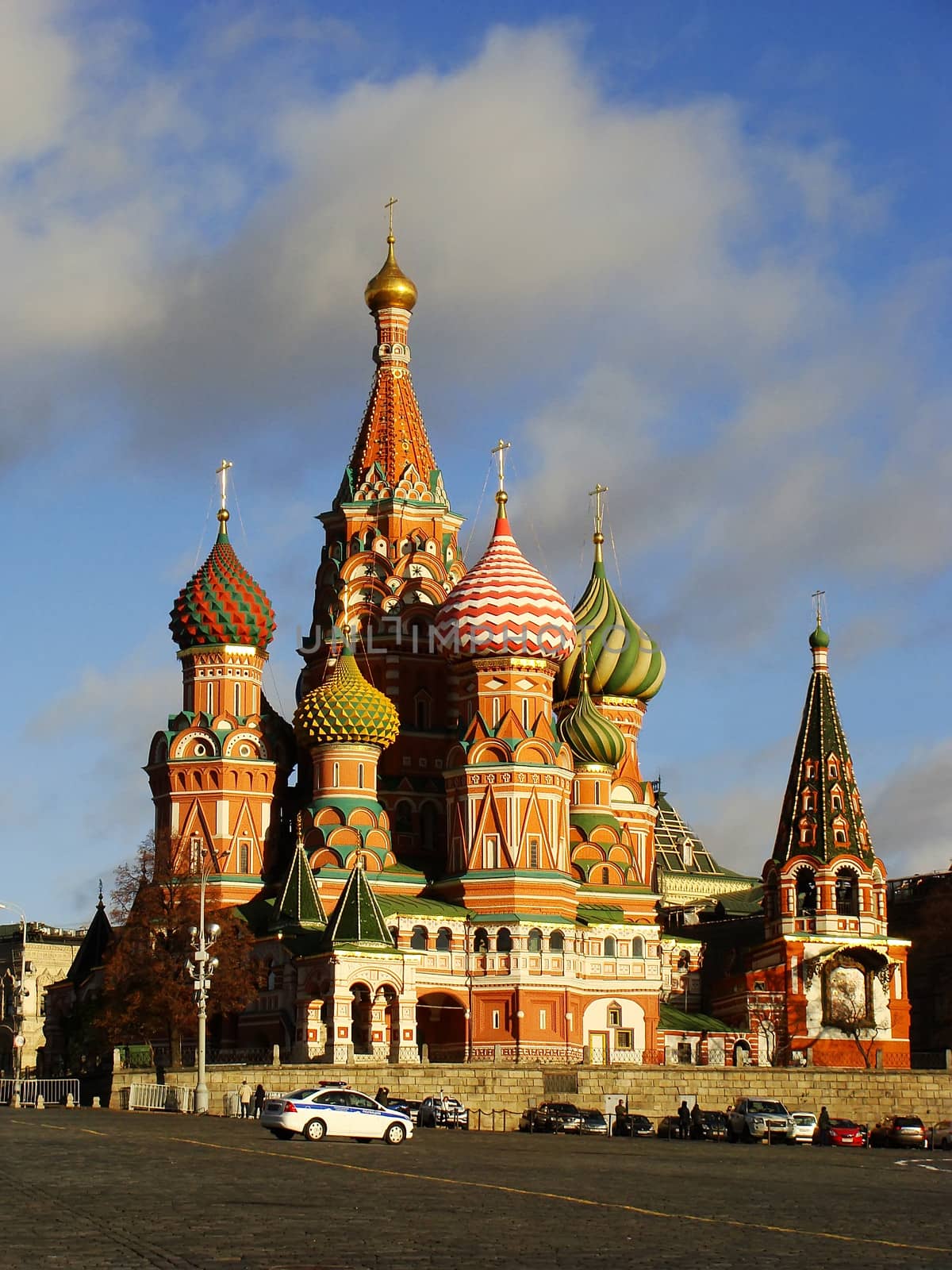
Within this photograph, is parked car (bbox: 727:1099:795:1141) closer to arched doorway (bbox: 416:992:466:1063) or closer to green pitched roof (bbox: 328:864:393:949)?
green pitched roof (bbox: 328:864:393:949)

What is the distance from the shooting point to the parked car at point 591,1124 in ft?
165

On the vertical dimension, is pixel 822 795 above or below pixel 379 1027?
above

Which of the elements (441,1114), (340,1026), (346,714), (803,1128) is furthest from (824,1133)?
(346,714)

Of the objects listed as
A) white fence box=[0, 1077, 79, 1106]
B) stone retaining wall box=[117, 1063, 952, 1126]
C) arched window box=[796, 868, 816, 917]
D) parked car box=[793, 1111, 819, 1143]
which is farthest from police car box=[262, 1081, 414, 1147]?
arched window box=[796, 868, 816, 917]

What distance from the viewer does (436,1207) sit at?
22844 millimetres

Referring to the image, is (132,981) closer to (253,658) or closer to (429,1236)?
(253,658)

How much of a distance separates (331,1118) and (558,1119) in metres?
13.6

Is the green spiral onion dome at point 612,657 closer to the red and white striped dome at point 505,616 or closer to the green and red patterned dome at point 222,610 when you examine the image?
the red and white striped dome at point 505,616

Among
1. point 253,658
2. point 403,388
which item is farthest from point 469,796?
point 403,388

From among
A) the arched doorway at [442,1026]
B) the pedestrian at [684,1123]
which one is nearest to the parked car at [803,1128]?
the pedestrian at [684,1123]

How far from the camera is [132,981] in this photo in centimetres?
6166

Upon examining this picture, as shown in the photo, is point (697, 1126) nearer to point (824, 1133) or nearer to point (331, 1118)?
point (824, 1133)

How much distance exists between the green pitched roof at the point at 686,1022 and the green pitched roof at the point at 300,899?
13.8 metres

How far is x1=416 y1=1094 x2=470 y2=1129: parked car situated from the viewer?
162 ft
